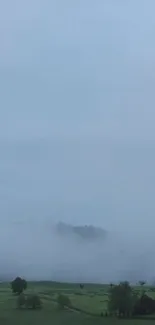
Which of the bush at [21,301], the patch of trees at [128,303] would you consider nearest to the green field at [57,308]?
the bush at [21,301]

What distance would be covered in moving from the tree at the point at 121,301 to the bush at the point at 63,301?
101 cm

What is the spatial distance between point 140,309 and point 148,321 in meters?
0.73

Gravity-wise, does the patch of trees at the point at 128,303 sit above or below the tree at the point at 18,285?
below

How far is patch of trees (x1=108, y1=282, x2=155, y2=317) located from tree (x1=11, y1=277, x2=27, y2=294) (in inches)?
88.1

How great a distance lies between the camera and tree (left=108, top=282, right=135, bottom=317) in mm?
18203

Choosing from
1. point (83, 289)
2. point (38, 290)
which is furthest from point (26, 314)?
point (83, 289)

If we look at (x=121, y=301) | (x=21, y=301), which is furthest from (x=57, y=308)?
(x=121, y=301)

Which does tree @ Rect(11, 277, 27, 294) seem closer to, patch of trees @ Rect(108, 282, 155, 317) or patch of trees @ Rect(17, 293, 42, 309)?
patch of trees @ Rect(17, 293, 42, 309)

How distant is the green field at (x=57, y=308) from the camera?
17.3 meters

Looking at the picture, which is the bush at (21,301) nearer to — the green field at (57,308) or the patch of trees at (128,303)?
the green field at (57,308)

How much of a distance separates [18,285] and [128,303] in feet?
9.67

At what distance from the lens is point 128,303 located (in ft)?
59.8

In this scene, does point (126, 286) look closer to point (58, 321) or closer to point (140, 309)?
point (140, 309)

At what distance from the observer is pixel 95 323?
1731cm
